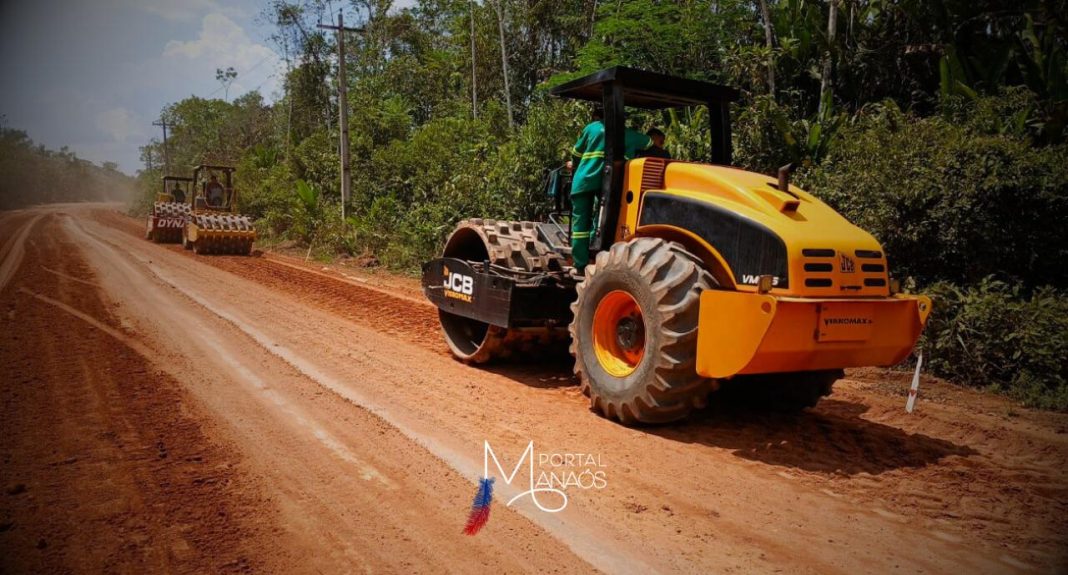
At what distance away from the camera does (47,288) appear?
9961mm

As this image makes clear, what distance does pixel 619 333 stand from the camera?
4891 millimetres

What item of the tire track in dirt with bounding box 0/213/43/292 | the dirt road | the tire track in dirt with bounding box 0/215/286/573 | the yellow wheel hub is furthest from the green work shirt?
the tire track in dirt with bounding box 0/213/43/292

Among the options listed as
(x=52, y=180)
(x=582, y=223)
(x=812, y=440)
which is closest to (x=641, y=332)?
(x=582, y=223)

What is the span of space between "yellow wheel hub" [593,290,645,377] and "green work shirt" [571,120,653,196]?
1048mm

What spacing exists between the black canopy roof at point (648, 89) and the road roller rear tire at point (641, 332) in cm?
131

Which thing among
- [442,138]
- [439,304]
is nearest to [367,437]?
[439,304]

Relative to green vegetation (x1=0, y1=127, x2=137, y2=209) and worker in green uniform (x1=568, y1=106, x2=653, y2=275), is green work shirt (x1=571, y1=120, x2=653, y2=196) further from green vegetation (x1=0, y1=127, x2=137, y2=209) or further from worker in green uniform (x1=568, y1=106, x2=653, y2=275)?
green vegetation (x1=0, y1=127, x2=137, y2=209)

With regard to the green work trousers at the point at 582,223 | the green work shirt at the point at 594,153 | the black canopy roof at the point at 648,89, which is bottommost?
the green work trousers at the point at 582,223

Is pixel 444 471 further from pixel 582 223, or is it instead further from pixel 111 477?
pixel 582 223

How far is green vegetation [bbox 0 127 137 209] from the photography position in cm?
3834

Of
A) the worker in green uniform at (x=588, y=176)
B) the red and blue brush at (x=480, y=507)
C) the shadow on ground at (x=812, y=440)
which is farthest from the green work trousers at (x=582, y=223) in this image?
the red and blue brush at (x=480, y=507)

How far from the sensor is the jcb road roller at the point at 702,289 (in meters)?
4.00

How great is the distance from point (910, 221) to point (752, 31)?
9.93 meters

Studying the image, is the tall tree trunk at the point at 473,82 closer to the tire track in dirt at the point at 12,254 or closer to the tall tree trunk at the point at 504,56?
the tall tree trunk at the point at 504,56
